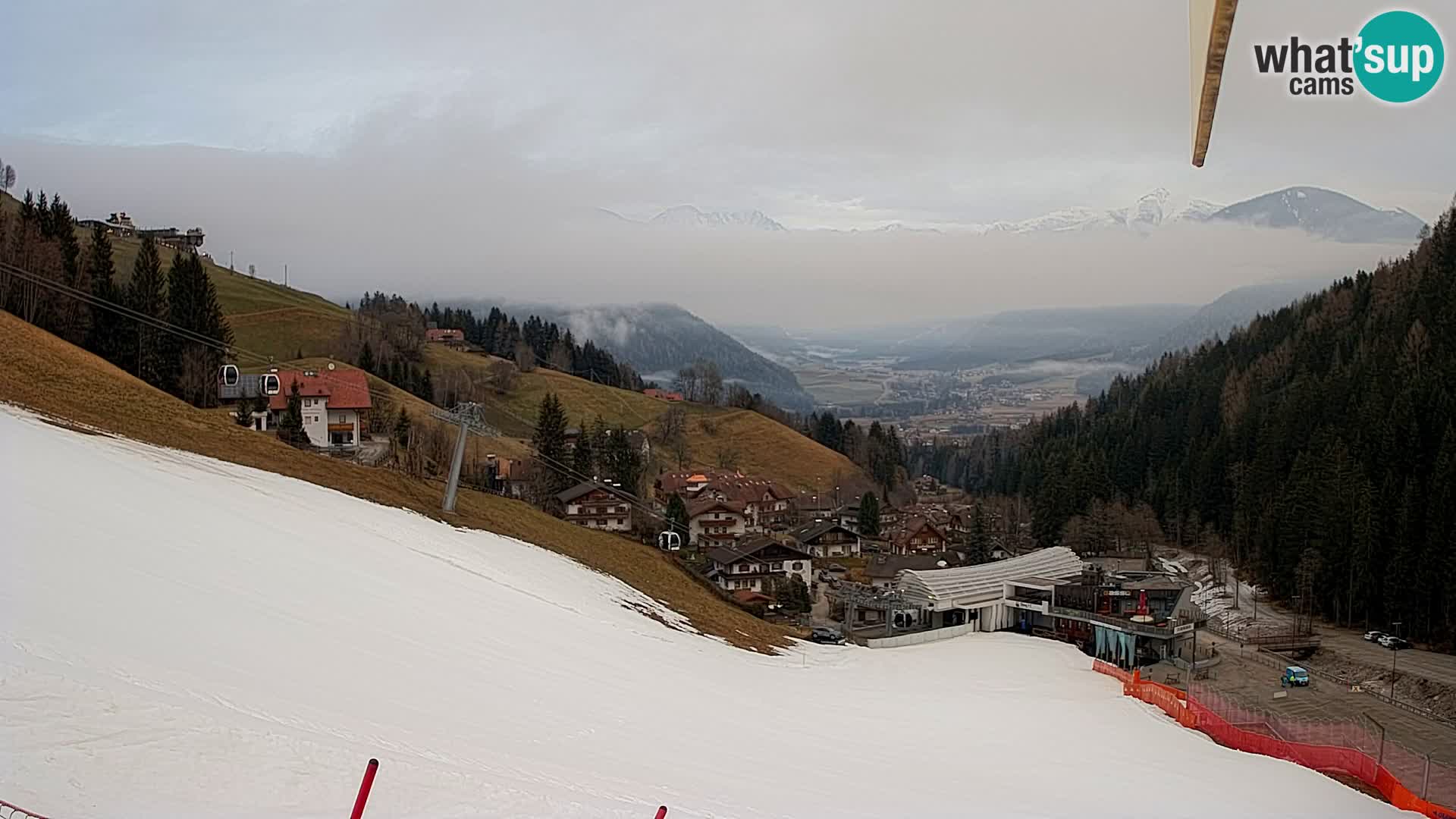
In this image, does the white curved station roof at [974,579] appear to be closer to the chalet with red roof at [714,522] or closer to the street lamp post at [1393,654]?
the street lamp post at [1393,654]

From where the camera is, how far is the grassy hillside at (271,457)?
19.3 m

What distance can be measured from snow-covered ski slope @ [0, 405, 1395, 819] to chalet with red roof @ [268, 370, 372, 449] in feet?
104

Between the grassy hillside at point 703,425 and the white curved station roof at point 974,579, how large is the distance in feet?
145

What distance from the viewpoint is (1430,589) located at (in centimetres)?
3519

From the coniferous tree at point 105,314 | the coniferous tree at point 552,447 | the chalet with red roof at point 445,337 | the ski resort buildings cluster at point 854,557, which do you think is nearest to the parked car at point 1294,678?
the ski resort buildings cluster at point 854,557

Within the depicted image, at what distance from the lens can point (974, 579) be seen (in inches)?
1444

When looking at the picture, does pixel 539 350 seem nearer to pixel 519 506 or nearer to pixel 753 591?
pixel 753 591

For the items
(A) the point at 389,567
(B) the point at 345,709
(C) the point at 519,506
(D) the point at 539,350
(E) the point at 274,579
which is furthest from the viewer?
(D) the point at 539,350

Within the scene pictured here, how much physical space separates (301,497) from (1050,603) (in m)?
26.8

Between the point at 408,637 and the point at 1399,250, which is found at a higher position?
the point at 1399,250

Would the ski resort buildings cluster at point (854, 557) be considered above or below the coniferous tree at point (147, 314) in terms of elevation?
below

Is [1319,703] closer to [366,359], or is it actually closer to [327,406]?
[327,406]

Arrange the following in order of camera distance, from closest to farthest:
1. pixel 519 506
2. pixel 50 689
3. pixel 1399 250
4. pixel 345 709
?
pixel 50 689, pixel 345 709, pixel 519 506, pixel 1399 250

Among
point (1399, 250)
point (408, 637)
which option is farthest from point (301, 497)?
point (1399, 250)
